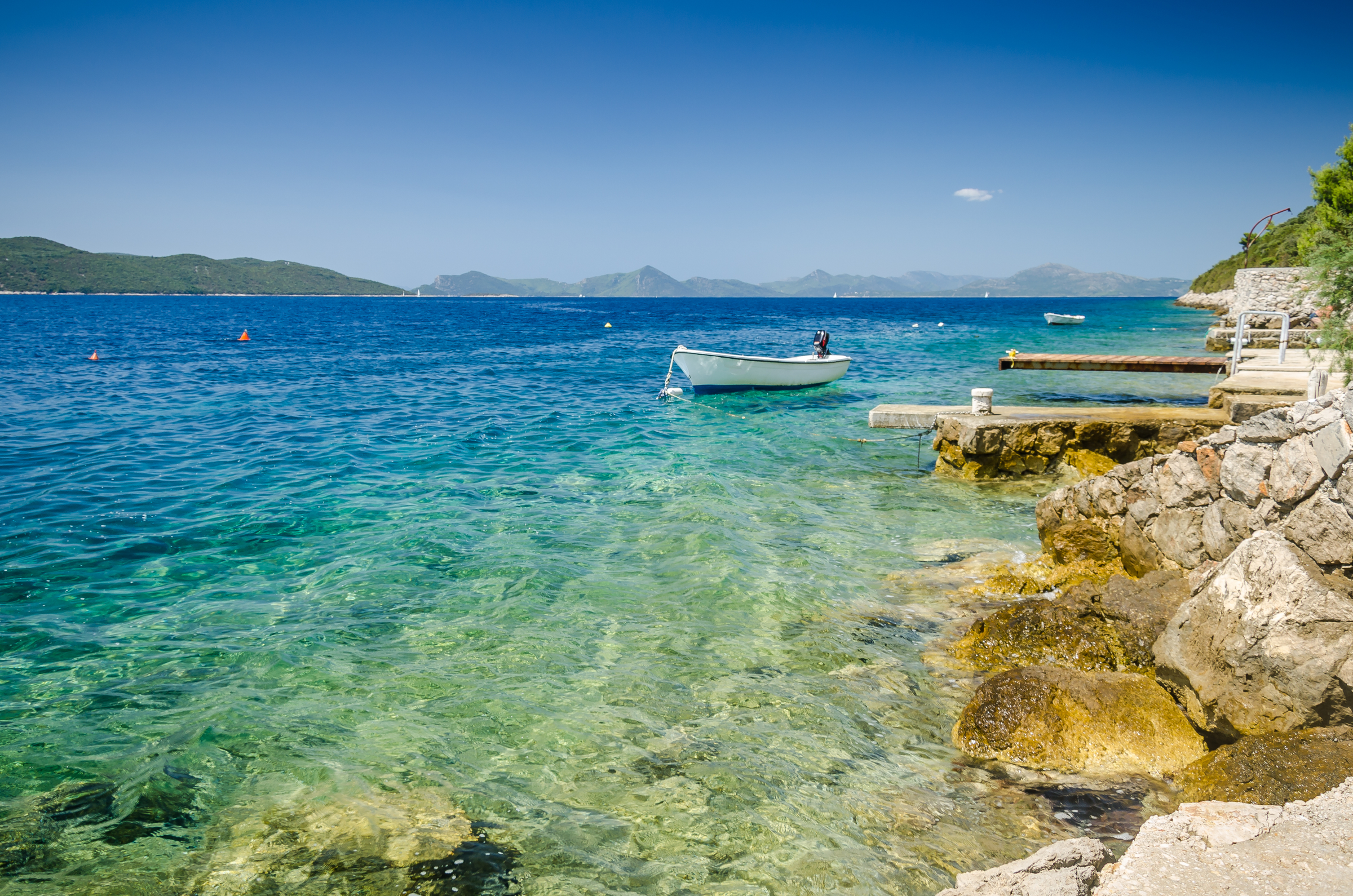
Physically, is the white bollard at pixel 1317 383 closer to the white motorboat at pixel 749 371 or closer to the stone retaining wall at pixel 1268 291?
the white motorboat at pixel 749 371

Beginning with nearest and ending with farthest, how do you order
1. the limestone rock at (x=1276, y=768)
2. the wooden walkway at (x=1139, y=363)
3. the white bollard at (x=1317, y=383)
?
the limestone rock at (x=1276, y=768), the white bollard at (x=1317, y=383), the wooden walkway at (x=1139, y=363)

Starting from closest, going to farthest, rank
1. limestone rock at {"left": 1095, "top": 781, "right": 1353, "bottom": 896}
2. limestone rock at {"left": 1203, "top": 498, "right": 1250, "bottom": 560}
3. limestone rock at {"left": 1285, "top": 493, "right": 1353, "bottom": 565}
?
limestone rock at {"left": 1095, "top": 781, "right": 1353, "bottom": 896}
limestone rock at {"left": 1285, "top": 493, "right": 1353, "bottom": 565}
limestone rock at {"left": 1203, "top": 498, "right": 1250, "bottom": 560}

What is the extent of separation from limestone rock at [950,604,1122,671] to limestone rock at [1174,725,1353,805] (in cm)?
143

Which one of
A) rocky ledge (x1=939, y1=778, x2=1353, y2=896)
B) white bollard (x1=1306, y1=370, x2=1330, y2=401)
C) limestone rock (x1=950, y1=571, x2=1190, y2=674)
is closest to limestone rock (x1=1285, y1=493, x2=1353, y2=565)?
limestone rock (x1=950, y1=571, x2=1190, y2=674)

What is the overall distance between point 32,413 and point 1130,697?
23.3 m

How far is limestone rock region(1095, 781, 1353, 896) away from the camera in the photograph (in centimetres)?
246

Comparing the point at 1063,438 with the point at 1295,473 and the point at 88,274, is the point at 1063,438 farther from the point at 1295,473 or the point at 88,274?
the point at 88,274

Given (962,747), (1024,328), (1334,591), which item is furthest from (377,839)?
(1024,328)

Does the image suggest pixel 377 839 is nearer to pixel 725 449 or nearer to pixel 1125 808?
pixel 1125 808

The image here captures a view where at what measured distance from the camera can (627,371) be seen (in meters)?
30.3

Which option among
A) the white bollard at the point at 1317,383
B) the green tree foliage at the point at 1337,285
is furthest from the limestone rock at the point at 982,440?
the green tree foliage at the point at 1337,285

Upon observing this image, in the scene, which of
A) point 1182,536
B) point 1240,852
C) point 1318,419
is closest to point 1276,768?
point 1240,852

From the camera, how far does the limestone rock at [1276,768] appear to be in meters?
3.72

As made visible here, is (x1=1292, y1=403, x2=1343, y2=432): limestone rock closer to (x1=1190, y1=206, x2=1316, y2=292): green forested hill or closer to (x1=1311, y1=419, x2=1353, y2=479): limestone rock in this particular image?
(x1=1311, y1=419, x2=1353, y2=479): limestone rock
